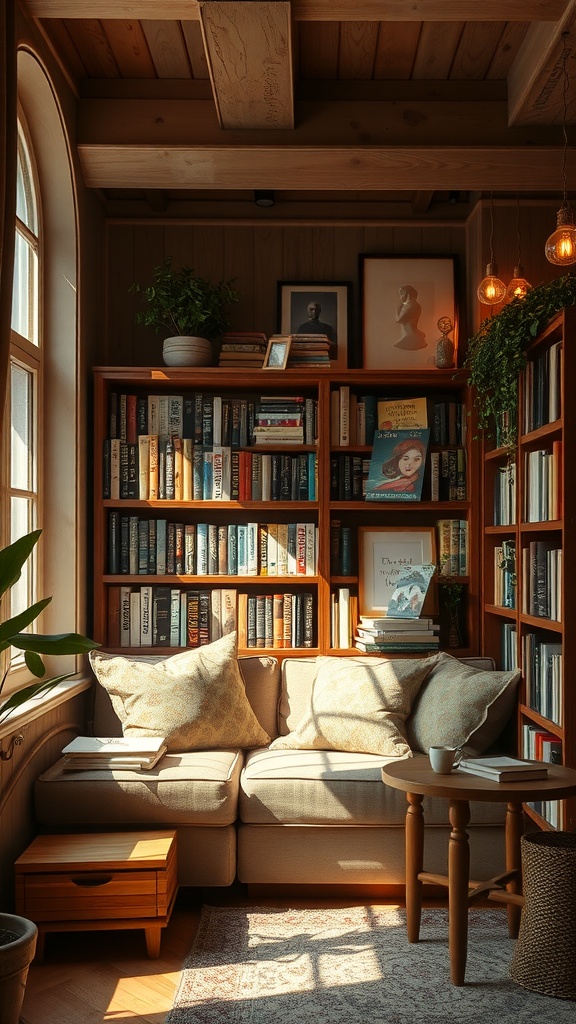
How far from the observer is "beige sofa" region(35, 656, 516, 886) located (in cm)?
339

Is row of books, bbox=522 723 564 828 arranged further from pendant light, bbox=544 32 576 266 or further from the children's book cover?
pendant light, bbox=544 32 576 266

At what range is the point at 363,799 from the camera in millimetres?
3457

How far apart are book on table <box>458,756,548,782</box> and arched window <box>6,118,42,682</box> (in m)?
1.66

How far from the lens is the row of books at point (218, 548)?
4.30 m

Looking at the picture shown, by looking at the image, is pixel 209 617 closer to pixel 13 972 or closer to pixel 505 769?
pixel 505 769

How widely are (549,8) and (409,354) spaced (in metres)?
1.69

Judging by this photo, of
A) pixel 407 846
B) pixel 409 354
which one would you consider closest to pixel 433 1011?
pixel 407 846

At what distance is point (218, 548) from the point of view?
4.32m

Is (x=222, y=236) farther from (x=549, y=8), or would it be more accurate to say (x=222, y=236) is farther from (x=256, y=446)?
(x=549, y=8)

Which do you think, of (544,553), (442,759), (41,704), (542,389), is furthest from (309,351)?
(442,759)

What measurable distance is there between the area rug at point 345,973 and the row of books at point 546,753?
1.29 ft

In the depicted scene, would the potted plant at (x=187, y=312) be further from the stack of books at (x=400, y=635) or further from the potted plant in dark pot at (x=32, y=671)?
the potted plant in dark pot at (x=32, y=671)

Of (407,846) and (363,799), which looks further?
(363,799)

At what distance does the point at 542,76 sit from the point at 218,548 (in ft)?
7.55
